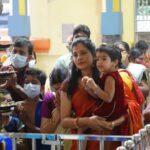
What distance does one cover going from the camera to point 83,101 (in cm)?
297

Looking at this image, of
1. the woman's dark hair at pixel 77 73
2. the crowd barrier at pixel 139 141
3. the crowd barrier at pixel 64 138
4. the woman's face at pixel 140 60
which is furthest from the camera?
A: the woman's face at pixel 140 60

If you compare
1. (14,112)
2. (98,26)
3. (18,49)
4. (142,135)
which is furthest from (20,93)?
(98,26)

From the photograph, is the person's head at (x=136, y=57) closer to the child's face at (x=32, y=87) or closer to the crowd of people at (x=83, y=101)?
the crowd of people at (x=83, y=101)

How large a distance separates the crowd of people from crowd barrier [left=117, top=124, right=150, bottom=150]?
41 cm

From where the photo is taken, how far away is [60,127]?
3.16 metres

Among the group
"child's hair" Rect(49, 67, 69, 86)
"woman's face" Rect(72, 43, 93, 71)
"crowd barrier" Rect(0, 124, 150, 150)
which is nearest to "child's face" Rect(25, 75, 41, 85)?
"child's hair" Rect(49, 67, 69, 86)

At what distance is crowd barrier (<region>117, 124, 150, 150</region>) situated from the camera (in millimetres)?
2199

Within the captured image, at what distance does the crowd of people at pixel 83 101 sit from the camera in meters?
2.95

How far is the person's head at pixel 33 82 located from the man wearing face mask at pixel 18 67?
0.29ft

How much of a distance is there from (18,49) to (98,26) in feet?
11.8

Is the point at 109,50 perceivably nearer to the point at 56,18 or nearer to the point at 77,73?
the point at 77,73

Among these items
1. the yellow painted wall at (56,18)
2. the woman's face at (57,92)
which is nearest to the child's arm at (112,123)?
the woman's face at (57,92)

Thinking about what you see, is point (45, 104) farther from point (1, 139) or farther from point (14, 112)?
point (1, 139)

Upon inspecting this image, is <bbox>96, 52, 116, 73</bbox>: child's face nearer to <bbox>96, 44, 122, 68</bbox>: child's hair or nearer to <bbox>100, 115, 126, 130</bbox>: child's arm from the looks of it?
<bbox>96, 44, 122, 68</bbox>: child's hair
